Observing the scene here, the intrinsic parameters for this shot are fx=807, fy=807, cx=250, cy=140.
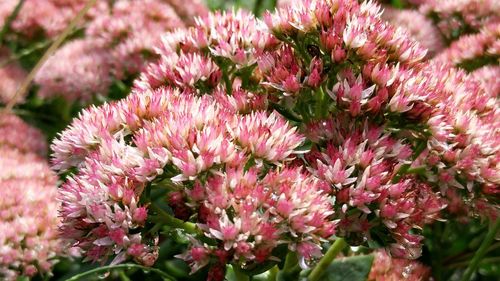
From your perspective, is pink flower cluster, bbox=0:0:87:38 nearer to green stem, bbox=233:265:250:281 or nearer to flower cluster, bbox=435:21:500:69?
flower cluster, bbox=435:21:500:69

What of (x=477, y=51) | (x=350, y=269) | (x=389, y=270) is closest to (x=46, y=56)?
(x=350, y=269)

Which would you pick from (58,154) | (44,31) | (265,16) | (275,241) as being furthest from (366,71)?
(44,31)

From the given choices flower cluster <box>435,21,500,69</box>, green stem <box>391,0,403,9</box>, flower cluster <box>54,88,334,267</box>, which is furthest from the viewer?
green stem <box>391,0,403,9</box>

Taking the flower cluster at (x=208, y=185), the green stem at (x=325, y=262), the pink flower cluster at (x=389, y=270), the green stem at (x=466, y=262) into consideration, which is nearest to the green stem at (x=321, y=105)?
the flower cluster at (x=208, y=185)

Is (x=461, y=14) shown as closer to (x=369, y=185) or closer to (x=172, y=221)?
(x=369, y=185)

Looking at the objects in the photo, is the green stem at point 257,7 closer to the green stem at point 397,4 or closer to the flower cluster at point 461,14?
the green stem at point 397,4

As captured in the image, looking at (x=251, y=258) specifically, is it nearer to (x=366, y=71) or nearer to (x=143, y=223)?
(x=143, y=223)

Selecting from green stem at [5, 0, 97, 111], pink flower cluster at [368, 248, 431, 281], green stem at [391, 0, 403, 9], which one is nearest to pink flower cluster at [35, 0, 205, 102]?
green stem at [5, 0, 97, 111]
